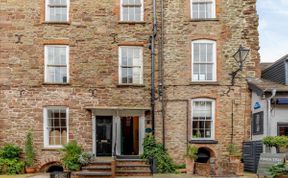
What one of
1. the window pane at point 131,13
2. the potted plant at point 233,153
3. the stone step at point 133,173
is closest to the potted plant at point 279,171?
the potted plant at point 233,153

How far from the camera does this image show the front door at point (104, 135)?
21.1 m

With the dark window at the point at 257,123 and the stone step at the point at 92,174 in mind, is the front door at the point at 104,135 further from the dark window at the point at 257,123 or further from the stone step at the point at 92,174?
the dark window at the point at 257,123

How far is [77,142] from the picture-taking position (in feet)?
68.2

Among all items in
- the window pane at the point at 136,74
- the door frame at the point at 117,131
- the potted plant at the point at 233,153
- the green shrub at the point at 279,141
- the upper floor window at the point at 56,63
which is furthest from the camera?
the window pane at the point at 136,74

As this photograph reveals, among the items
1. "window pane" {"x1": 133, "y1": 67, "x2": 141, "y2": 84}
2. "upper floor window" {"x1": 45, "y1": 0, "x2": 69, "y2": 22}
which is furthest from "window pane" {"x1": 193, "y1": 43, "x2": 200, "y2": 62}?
"upper floor window" {"x1": 45, "y1": 0, "x2": 69, "y2": 22}

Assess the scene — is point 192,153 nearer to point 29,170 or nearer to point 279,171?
point 279,171

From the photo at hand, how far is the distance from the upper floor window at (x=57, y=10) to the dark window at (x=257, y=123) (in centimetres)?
1067

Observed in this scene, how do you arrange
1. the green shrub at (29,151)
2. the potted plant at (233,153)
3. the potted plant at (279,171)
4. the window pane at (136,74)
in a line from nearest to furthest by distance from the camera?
the potted plant at (279,171) < the potted plant at (233,153) < the green shrub at (29,151) < the window pane at (136,74)

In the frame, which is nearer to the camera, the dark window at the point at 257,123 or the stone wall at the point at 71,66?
the dark window at the point at 257,123

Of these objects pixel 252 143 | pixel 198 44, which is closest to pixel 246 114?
pixel 252 143

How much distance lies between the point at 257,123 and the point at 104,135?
7.62m

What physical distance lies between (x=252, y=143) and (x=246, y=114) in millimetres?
1888

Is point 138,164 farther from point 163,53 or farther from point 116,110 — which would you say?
point 163,53

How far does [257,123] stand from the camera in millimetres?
20234
